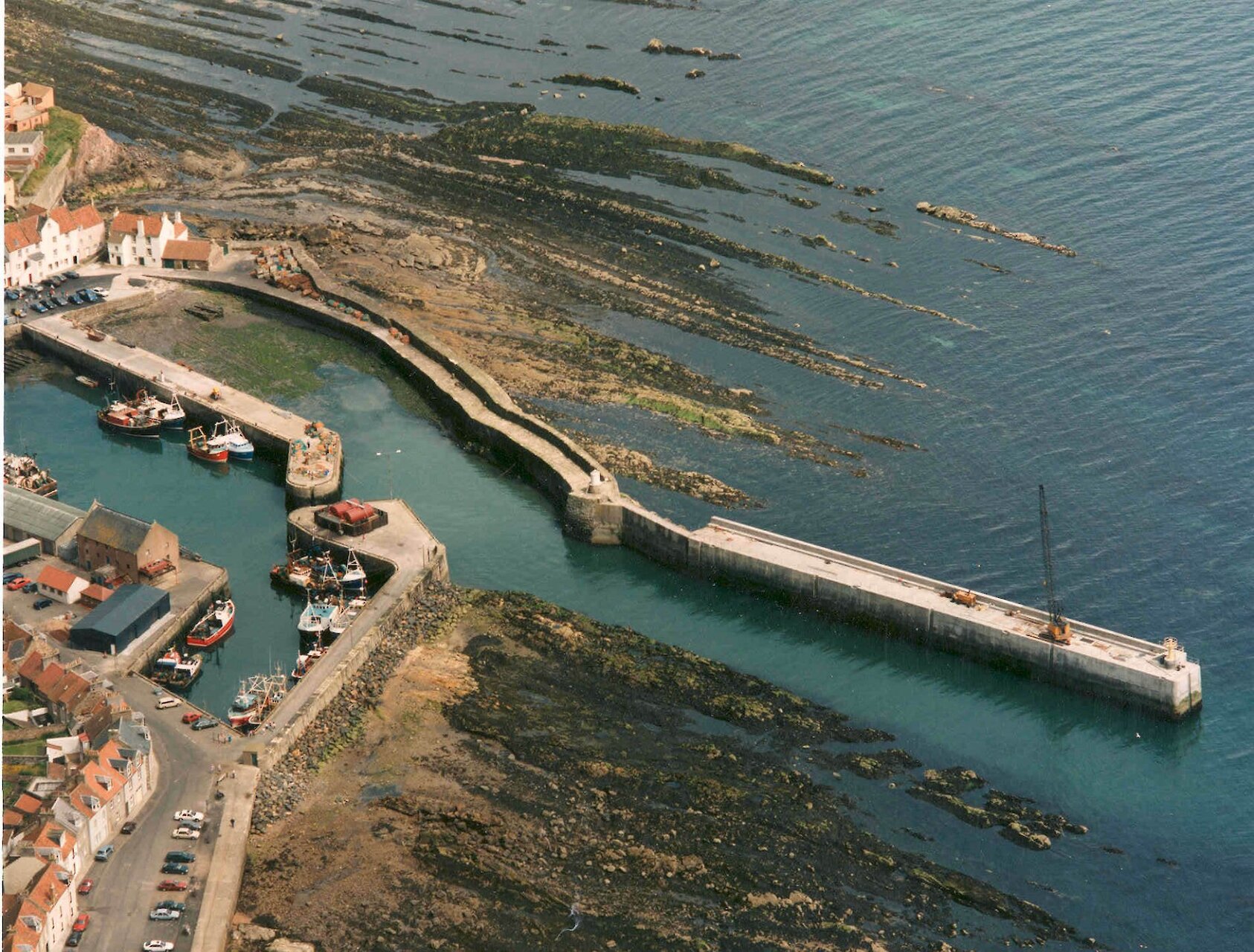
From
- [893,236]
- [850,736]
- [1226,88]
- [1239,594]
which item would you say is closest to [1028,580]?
[1239,594]

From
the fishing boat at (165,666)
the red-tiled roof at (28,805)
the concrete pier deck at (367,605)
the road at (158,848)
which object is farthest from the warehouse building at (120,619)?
the red-tiled roof at (28,805)

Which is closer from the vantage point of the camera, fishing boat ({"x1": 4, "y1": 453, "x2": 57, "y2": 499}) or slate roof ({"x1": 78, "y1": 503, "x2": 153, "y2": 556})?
slate roof ({"x1": 78, "y1": 503, "x2": 153, "y2": 556})

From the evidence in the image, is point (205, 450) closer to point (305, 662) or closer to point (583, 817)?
point (305, 662)

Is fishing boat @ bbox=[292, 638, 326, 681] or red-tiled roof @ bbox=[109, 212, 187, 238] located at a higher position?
red-tiled roof @ bbox=[109, 212, 187, 238]

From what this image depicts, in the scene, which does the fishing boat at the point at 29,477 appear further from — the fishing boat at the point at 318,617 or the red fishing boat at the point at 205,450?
the fishing boat at the point at 318,617

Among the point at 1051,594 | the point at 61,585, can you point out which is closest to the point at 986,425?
the point at 1051,594

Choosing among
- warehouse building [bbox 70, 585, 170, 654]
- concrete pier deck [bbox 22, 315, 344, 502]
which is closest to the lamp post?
concrete pier deck [bbox 22, 315, 344, 502]

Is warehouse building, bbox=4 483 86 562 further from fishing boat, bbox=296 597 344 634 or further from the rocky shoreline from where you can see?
the rocky shoreline
